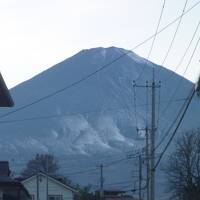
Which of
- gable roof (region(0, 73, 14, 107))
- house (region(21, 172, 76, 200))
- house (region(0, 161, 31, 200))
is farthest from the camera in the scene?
house (region(21, 172, 76, 200))

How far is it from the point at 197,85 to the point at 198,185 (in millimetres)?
46348

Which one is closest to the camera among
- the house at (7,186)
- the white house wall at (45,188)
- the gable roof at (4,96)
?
the gable roof at (4,96)

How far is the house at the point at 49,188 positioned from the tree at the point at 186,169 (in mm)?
9964

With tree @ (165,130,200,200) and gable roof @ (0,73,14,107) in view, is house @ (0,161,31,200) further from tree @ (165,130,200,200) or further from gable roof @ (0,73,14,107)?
tree @ (165,130,200,200)

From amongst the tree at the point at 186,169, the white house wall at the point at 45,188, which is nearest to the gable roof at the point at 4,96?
the tree at the point at 186,169

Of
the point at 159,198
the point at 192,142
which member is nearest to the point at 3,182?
the point at 192,142

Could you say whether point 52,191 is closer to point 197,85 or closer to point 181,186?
point 181,186

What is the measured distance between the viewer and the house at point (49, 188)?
254 feet

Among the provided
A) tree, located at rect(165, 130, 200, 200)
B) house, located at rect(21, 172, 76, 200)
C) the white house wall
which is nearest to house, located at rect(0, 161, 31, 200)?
tree, located at rect(165, 130, 200, 200)

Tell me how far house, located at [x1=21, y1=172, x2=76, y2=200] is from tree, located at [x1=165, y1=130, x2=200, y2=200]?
9.96 meters

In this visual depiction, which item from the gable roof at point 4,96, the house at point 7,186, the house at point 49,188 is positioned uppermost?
the house at point 49,188

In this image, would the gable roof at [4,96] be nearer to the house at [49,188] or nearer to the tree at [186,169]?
the tree at [186,169]

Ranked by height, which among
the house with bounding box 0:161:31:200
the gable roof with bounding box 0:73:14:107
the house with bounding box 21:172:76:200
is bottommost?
the gable roof with bounding box 0:73:14:107

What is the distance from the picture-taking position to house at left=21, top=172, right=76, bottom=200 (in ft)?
254
